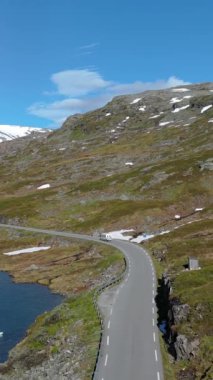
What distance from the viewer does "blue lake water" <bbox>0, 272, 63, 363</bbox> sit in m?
59.8

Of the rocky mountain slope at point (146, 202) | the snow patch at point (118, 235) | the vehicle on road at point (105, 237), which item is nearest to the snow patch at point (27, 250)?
the vehicle on road at point (105, 237)

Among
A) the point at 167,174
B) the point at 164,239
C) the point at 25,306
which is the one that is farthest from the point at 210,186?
the point at 25,306

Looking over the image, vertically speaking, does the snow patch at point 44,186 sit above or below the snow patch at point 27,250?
above

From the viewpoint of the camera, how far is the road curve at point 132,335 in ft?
130

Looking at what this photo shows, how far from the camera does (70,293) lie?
260 feet

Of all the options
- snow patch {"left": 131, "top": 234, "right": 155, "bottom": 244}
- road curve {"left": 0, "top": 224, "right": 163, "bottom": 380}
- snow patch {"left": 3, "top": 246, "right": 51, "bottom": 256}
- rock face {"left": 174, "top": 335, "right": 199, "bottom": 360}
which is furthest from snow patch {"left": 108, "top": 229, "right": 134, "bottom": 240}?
rock face {"left": 174, "top": 335, "right": 199, "bottom": 360}

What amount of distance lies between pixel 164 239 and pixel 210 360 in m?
60.8

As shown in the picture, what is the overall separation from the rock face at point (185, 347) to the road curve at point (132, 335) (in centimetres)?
190

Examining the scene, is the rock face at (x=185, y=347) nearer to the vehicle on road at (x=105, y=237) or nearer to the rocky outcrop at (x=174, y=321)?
the rocky outcrop at (x=174, y=321)

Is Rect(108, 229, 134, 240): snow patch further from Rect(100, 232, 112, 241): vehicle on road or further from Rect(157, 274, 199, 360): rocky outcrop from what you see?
Rect(157, 274, 199, 360): rocky outcrop

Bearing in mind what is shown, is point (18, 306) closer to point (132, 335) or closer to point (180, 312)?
point (132, 335)

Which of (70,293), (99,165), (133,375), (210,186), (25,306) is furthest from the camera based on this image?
(99,165)

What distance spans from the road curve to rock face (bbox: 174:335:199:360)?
1902 mm

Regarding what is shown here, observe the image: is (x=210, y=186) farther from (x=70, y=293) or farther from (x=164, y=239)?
(x=70, y=293)
